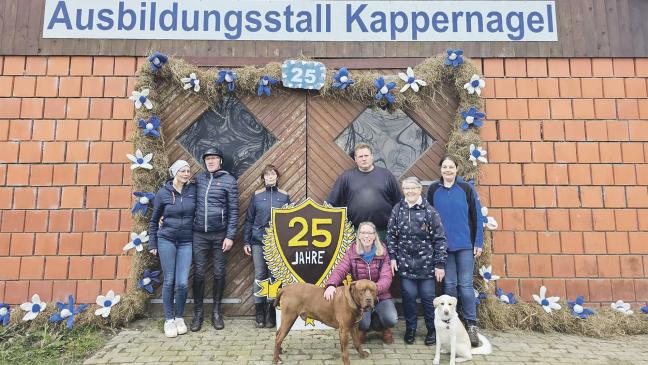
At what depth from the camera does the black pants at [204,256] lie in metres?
4.68

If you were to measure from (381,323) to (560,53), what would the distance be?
405 cm

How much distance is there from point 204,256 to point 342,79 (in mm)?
2615

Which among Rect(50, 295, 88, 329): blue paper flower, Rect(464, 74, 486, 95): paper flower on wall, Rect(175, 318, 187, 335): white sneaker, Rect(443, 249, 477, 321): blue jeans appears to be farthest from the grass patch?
Rect(464, 74, 486, 95): paper flower on wall

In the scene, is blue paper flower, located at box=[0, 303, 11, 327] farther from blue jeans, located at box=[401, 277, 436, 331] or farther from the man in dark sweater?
blue jeans, located at box=[401, 277, 436, 331]

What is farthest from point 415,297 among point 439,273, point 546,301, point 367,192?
point 546,301

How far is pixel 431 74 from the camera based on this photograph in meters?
5.34

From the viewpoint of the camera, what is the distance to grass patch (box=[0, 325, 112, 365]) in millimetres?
4062

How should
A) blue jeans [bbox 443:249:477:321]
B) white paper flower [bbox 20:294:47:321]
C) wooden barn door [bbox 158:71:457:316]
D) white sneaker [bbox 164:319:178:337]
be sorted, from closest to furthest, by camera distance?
1. blue jeans [bbox 443:249:477:321]
2. white sneaker [bbox 164:319:178:337]
3. white paper flower [bbox 20:294:47:321]
4. wooden barn door [bbox 158:71:457:316]

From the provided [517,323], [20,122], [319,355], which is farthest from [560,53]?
[20,122]

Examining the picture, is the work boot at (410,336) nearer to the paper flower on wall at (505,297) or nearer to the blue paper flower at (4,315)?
the paper flower on wall at (505,297)

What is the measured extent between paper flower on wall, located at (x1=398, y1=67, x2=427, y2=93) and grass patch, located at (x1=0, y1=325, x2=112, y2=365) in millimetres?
4380

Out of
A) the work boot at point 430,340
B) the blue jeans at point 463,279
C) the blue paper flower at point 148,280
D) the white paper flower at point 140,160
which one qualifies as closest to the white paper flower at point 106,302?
the blue paper flower at point 148,280

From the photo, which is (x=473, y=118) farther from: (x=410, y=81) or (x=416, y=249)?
(x=416, y=249)

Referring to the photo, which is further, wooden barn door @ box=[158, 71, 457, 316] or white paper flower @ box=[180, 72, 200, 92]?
wooden barn door @ box=[158, 71, 457, 316]
